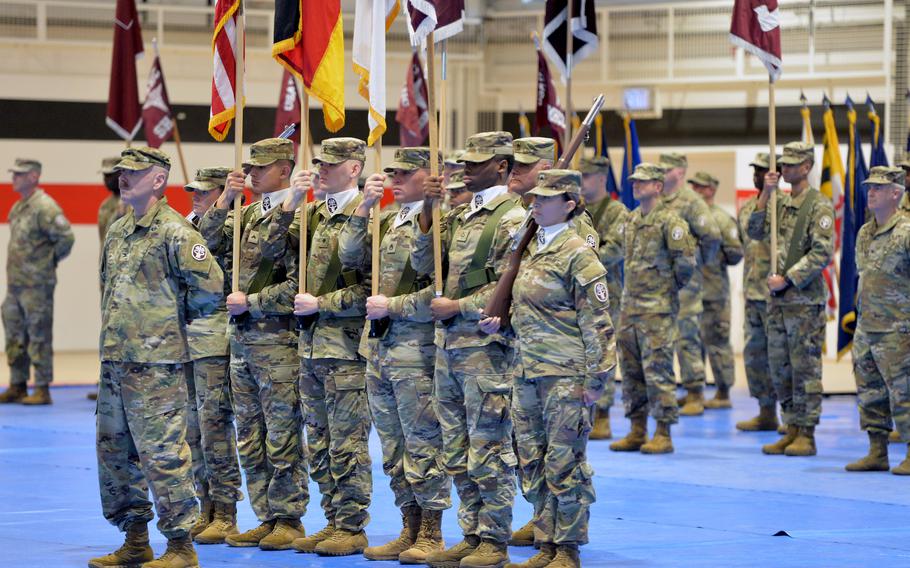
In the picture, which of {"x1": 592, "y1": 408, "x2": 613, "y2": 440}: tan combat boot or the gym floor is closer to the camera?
the gym floor

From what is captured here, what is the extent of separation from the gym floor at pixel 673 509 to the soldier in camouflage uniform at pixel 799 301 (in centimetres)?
38

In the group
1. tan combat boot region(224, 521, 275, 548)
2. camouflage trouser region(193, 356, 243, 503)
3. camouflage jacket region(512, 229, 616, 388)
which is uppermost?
camouflage jacket region(512, 229, 616, 388)

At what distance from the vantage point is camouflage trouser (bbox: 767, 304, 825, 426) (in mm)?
11234

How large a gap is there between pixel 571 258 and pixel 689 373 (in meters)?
7.55

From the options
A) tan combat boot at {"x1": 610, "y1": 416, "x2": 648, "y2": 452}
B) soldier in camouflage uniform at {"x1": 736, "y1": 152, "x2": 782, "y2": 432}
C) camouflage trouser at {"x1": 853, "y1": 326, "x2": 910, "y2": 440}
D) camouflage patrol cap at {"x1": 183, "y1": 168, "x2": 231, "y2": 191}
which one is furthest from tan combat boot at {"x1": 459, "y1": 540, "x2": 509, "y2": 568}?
soldier in camouflage uniform at {"x1": 736, "y1": 152, "x2": 782, "y2": 432}

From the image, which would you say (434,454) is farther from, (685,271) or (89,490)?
(685,271)

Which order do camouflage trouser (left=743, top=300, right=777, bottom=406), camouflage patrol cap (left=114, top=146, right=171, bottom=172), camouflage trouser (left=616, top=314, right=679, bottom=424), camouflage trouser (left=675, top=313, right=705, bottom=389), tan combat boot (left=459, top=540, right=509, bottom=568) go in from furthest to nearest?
1. camouflage trouser (left=675, top=313, right=705, bottom=389)
2. camouflage trouser (left=743, top=300, right=777, bottom=406)
3. camouflage trouser (left=616, top=314, right=679, bottom=424)
4. camouflage patrol cap (left=114, top=146, right=171, bottom=172)
5. tan combat boot (left=459, top=540, right=509, bottom=568)

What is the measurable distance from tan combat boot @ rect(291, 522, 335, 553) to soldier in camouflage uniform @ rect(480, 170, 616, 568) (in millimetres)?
1276

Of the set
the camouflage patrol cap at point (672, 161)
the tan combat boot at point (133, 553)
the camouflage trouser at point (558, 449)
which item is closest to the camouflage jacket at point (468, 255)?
the camouflage trouser at point (558, 449)

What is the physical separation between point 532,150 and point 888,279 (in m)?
4.01

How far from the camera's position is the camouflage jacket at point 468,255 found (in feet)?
23.5

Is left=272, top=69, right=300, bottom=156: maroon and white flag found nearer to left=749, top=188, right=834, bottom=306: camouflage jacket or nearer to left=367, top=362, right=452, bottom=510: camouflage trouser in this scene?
left=749, top=188, right=834, bottom=306: camouflage jacket

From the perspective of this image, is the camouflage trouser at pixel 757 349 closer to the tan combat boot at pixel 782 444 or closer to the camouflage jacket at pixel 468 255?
the tan combat boot at pixel 782 444

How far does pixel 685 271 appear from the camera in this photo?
38.0 ft
